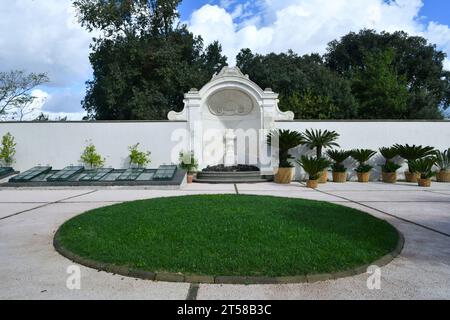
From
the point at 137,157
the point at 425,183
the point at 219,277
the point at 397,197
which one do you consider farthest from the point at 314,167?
the point at 219,277

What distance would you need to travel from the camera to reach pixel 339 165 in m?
15.0

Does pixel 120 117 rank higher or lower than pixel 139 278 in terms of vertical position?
higher

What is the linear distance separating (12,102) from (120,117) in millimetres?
6995

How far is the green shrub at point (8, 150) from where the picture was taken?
15.4 meters

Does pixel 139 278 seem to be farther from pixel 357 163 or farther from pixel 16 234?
pixel 357 163

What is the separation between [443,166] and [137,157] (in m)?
14.1

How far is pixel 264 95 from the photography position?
16766mm

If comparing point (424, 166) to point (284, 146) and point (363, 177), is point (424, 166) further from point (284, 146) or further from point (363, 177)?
point (284, 146)

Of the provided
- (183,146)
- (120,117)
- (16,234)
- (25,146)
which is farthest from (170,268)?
(120,117)

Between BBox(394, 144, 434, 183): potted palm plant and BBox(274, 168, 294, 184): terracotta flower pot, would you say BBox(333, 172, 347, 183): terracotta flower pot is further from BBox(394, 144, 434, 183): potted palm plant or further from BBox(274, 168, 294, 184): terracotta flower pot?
BBox(394, 144, 434, 183): potted palm plant

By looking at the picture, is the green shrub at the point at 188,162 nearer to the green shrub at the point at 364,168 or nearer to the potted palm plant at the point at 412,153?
the green shrub at the point at 364,168

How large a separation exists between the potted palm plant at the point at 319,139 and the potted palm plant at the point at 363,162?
3.24ft
